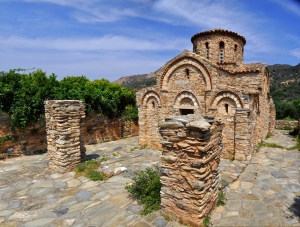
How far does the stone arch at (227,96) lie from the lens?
8812 mm

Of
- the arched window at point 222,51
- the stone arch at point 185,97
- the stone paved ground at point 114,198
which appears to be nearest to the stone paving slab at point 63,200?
the stone paved ground at point 114,198

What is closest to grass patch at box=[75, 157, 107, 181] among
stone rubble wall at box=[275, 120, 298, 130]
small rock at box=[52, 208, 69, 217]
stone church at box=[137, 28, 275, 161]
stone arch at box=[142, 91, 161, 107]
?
small rock at box=[52, 208, 69, 217]

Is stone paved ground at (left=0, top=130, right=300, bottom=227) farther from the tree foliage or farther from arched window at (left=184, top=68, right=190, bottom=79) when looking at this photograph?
arched window at (left=184, top=68, right=190, bottom=79)

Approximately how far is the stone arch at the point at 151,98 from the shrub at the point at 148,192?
5.91 meters

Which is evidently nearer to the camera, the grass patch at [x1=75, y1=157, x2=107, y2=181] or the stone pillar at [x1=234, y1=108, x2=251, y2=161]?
the grass patch at [x1=75, y1=157, x2=107, y2=181]

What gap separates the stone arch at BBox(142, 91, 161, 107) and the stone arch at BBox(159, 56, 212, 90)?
0.54 metres

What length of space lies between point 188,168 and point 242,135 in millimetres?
5660

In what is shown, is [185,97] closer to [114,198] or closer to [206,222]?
[114,198]

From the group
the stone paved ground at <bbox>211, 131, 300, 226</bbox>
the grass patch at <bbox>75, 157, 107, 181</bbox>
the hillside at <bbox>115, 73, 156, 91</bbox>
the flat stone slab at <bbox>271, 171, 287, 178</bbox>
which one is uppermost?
the hillside at <bbox>115, 73, 156, 91</bbox>

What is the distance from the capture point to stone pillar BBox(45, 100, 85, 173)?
6992mm

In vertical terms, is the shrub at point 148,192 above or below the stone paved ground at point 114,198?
above

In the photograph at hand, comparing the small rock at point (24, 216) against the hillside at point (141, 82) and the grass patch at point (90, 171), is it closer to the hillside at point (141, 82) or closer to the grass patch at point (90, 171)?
the grass patch at point (90, 171)

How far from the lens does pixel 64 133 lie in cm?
703

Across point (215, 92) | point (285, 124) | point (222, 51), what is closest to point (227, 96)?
point (215, 92)
